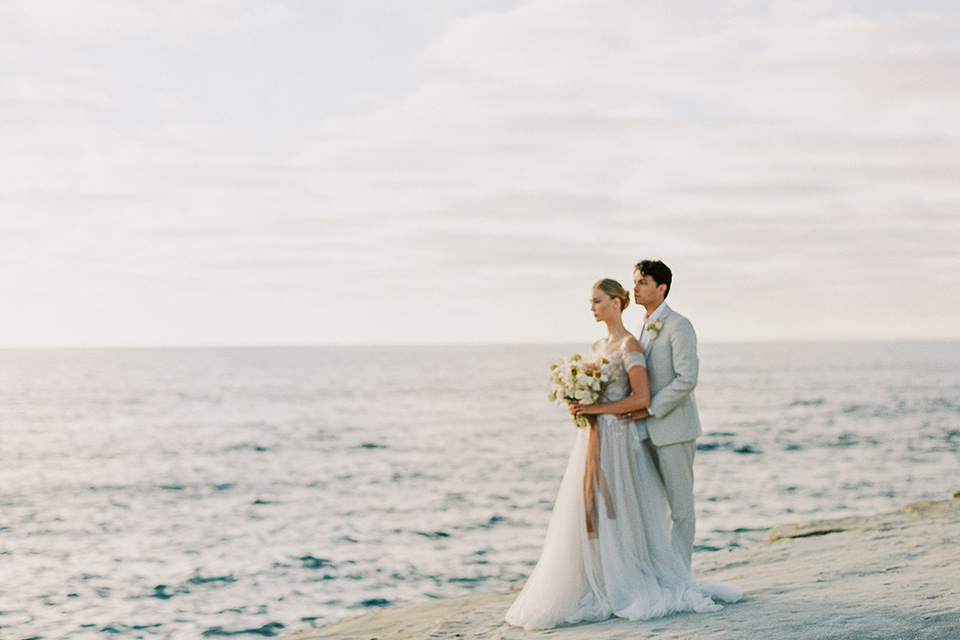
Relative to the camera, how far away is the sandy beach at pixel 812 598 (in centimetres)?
594

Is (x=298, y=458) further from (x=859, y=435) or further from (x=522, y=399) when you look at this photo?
(x=522, y=399)

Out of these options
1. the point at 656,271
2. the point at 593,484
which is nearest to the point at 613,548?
the point at 593,484

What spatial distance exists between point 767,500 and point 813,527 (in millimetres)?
8622

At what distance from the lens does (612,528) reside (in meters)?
Answer: 6.99

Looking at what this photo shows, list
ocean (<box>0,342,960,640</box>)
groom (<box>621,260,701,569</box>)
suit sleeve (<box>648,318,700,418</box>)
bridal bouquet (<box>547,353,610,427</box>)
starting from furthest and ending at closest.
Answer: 1. ocean (<box>0,342,960,640</box>)
2. bridal bouquet (<box>547,353,610,427</box>)
3. groom (<box>621,260,701,569</box>)
4. suit sleeve (<box>648,318,700,418</box>)

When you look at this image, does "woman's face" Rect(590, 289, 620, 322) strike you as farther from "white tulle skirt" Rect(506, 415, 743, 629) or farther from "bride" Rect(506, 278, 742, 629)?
"white tulle skirt" Rect(506, 415, 743, 629)

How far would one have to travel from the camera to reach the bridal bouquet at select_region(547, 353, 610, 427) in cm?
705

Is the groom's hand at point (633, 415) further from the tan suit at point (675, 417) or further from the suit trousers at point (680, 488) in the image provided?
the suit trousers at point (680, 488)

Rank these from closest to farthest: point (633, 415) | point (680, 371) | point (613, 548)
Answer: point (680, 371) → point (613, 548) → point (633, 415)

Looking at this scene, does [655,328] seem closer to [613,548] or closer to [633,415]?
[633,415]

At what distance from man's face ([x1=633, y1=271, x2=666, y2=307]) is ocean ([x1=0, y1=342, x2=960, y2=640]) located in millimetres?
1048

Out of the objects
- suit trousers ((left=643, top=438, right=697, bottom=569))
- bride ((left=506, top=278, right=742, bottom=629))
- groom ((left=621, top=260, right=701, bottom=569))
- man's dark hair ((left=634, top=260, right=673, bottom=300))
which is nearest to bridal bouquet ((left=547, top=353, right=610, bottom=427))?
bride ((left=506, top=278, right=742, bottom=629))

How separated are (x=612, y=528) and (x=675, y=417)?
1.09m

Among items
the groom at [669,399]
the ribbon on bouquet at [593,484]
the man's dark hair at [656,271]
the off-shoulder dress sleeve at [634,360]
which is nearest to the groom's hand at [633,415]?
the groom at [669,399]
